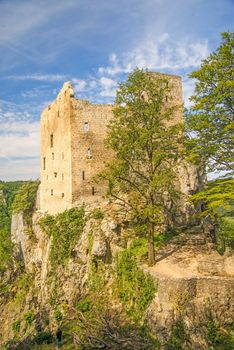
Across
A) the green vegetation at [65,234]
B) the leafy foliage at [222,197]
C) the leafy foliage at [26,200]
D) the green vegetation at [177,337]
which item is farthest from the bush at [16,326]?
the leafy foliage at [222,197]

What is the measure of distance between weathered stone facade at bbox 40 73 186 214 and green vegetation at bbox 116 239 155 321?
21.8ft

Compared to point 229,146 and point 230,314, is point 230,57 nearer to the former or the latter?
point 229,146

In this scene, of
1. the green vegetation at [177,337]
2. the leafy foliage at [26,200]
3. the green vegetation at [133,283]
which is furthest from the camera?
the leafy foliage at [26,200]

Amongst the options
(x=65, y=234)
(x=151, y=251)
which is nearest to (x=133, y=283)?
(x=151, y=251)

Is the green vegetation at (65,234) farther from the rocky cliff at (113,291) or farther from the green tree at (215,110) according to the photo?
the green tree at (215,110)

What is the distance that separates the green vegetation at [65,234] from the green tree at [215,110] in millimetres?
10185

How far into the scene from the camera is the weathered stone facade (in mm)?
25234

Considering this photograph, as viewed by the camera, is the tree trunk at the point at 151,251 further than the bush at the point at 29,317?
No

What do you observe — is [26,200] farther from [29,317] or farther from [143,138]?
[143,138]

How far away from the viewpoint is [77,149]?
83.7 ft

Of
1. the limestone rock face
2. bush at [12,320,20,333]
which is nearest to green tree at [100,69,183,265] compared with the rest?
the limestone rock face

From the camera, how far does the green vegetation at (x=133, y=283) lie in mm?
16656

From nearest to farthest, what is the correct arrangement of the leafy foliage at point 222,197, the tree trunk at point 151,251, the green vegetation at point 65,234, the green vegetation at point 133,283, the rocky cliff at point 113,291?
1. the rocky cliff at point 113,291
2. the leafy foliage at point 222,197
3. the green vegetation at point 133,283
4. the tree trunk at point 151,251
5. the green vegetation at point 65,234

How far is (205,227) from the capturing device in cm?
2284
